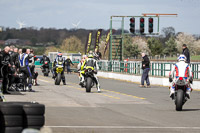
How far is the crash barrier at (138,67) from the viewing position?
29634 millimetres

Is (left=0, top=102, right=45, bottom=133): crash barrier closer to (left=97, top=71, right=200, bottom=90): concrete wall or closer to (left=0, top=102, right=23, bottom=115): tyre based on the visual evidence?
(left=0, top=102, right=23, bottom=115): tyre

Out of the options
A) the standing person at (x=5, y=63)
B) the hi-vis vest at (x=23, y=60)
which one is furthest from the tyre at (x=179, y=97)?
the hi-vis vest at (x=23, y=60)

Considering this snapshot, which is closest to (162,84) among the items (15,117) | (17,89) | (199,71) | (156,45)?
(199,71)

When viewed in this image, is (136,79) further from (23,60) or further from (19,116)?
(19,116)

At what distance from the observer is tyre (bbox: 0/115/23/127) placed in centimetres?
852

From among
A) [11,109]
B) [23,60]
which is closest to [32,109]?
[11,109]

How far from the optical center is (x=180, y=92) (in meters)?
15.8

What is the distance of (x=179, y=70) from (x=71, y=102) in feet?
12.9

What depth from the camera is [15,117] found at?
8586 mm

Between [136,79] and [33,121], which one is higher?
[33,121]

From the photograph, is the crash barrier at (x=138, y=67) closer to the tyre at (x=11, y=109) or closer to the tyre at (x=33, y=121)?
the tyre at (x=33, y=121)

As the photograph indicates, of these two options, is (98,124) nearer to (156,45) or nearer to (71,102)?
(71,102)

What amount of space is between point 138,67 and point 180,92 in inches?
946

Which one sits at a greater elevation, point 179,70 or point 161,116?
point 179,70
